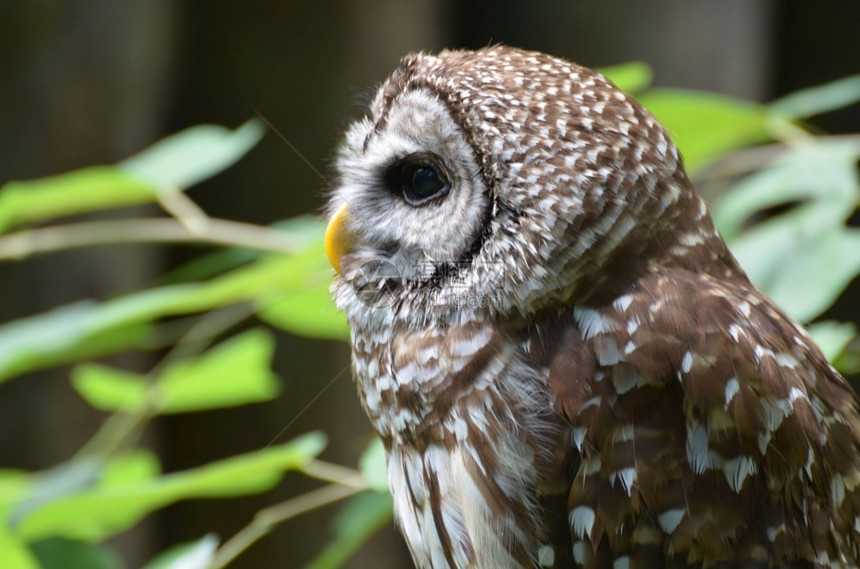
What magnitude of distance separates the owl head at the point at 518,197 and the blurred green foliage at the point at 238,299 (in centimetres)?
20

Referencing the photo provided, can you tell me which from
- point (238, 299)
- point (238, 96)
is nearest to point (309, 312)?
point (238, 299)

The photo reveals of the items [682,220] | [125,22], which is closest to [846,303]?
[125,22]

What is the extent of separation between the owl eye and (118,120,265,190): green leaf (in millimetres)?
422

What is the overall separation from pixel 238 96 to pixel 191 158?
2.08 metres

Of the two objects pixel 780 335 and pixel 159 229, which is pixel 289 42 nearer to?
pixel 159 229

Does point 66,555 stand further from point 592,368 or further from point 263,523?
point 592,368

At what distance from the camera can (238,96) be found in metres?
3.85

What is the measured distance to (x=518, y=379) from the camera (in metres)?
1.25

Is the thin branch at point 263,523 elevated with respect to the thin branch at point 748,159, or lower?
lower

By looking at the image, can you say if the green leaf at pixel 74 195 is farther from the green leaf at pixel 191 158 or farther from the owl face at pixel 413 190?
the owl face at pixel 413 190

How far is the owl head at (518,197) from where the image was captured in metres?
1.22

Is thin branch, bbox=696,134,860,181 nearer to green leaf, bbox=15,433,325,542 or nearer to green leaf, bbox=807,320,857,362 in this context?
green leaf, bbox=807,320,857,362

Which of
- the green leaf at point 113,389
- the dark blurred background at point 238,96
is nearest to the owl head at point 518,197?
the green leaf at point 113,389

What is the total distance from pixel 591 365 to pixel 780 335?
0.26 metres
